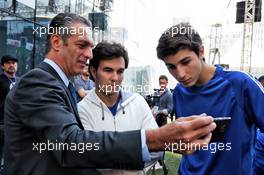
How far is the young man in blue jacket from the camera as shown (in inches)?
70.0

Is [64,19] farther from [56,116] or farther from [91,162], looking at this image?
[91,162]

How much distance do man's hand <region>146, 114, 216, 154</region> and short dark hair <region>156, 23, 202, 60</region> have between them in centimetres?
99

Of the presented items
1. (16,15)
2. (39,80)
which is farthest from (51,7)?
(39,80)

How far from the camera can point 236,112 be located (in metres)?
1.80

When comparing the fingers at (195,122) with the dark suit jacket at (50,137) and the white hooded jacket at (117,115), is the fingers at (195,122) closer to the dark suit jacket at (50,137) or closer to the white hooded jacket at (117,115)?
the dark suit jacket at (50,137)

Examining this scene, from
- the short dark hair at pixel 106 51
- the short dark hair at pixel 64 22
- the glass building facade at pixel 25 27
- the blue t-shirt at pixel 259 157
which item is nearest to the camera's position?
the short dark hair at pixel 64 22

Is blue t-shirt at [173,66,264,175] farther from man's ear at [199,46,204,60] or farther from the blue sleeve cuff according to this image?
the blue sleeve cuff

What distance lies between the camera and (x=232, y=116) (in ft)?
5.91

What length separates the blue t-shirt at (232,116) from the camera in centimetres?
177

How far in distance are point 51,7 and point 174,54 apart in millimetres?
8750

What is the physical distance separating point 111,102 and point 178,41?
1.73 feet

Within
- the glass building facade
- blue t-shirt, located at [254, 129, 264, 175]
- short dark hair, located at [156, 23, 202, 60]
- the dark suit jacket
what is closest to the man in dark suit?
the dark suit jacket

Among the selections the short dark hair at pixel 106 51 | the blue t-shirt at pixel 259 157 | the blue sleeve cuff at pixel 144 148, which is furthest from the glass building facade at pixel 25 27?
the blue sleeve cuff at pixel 144 148

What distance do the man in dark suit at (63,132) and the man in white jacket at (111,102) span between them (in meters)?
0.50
